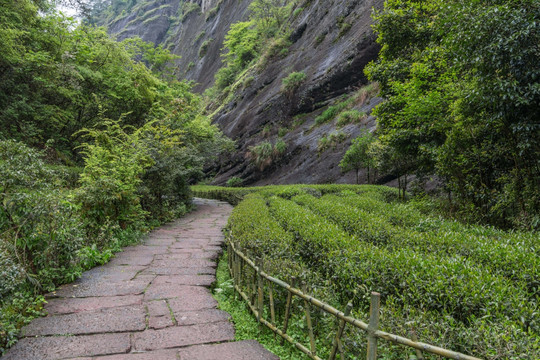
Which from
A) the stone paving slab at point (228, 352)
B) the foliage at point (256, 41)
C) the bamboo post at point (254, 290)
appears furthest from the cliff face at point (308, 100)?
the stone paving slab at point (228, 352)

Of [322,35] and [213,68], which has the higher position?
[213,68]

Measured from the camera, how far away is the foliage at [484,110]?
452cm

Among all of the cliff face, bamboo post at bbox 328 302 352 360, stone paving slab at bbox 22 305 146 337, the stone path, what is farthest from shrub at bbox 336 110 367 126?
bamboo post at bbox 328 302 352 360

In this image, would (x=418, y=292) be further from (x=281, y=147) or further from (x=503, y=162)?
(x=281, y=147)

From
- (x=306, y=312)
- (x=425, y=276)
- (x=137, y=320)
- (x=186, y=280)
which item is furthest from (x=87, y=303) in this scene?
(x=425, y=276)

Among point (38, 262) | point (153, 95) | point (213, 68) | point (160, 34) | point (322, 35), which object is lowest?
point (38, 262)

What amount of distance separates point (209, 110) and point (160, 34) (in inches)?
1464

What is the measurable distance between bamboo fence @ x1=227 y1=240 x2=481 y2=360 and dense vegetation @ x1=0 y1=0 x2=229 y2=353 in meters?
2.19

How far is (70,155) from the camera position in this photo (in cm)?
1182

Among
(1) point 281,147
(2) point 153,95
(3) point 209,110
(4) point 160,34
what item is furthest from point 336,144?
(4) point 160,34

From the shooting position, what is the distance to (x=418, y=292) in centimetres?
243

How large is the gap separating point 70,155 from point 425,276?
13.5 meters

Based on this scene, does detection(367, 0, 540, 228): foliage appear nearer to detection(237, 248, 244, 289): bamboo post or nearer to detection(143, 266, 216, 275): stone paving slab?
detection(237, 248, 244, 289): bamboo post

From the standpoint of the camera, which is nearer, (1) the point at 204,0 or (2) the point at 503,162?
(2) the point at 503,162
